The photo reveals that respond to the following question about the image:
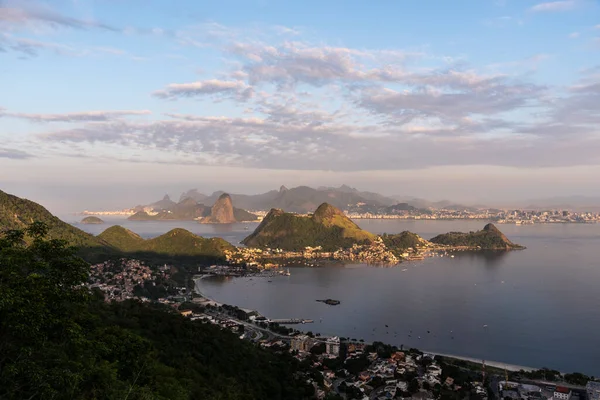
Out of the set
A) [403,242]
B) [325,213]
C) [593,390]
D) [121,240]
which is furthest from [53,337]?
[325,213]

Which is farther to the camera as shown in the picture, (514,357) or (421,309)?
(421,309)

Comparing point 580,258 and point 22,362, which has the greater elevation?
point 22,362

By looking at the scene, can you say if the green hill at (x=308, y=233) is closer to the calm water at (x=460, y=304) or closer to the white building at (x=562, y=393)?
the calm water at (x=460, y=304)

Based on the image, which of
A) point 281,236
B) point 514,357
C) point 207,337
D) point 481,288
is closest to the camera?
point 207,337

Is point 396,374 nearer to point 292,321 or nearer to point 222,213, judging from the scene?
point 292,321

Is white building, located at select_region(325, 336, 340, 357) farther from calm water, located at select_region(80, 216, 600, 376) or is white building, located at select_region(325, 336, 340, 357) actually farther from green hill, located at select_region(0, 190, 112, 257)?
green hill, located at select_region(0, 190, 112, 257)

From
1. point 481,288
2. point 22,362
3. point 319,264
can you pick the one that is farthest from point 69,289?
point 319,264

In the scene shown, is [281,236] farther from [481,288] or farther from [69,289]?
[69,289]
